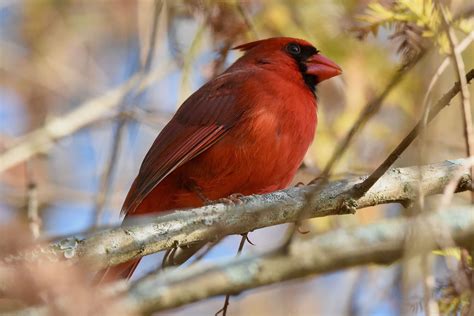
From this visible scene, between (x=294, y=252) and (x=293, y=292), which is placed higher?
(x=293, y=292)

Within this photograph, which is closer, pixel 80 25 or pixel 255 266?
pixel 255 266

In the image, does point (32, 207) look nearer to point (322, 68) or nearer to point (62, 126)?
point (62, 126)

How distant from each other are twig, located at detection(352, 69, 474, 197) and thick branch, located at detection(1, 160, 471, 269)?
3.5 inches

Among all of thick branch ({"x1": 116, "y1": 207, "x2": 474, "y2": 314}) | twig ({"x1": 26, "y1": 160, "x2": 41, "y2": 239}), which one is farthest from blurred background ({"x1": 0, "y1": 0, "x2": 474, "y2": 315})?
thick branch ({"x1": 116, "y1": 207, "x2": 474, "y2": 314})

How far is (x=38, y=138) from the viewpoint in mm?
4449

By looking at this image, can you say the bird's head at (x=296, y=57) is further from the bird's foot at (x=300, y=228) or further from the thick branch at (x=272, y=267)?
the thick branch at (x=272, y=267)

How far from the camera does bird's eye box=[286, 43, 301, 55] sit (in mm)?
4543

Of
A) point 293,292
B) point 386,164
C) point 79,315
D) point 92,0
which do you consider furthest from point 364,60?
point 79,315

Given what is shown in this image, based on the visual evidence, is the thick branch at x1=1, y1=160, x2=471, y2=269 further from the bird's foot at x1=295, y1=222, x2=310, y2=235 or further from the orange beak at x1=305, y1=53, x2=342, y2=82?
the orange beak at x1=305, y1=53, x2=342, y2=82

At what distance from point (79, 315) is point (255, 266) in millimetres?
667

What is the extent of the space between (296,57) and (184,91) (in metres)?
0.73

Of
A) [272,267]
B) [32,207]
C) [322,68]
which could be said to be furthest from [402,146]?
[32,207]

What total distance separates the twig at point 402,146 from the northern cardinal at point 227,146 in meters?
0.87

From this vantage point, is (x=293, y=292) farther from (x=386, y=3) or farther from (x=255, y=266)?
(x=255, y=266)
